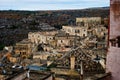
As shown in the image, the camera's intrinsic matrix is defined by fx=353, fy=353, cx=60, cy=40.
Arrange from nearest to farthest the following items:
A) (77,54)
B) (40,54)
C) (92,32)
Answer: (77,54)
(40,54)
(92,32)

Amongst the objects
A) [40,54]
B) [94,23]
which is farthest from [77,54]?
[94,23]

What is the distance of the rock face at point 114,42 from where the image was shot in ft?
14.4

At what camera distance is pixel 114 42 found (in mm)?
4418

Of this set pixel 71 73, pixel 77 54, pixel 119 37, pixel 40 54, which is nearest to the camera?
pixel 119 37

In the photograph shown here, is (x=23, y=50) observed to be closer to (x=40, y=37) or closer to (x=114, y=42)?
(x=40, y=37)

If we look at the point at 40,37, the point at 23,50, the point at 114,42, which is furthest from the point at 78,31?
the point at 114,42

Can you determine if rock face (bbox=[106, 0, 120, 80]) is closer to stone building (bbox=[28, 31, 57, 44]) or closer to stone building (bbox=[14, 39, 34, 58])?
stone building (bbox=[14, 39, 34, 58])

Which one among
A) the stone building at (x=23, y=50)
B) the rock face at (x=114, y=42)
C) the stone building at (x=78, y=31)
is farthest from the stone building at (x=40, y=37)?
the rock face at (x=114, y=42)

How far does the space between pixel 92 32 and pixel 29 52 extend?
13.5 metres

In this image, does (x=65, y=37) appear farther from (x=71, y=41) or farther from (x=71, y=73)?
(x=71, y=73)

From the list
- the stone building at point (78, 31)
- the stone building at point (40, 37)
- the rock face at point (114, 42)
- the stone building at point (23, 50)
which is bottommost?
the stone building at point (23, 50)

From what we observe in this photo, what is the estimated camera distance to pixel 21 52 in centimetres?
3975

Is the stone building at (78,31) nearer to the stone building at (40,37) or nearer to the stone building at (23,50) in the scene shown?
the stone building at (40,37)

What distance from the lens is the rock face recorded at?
4.39m
